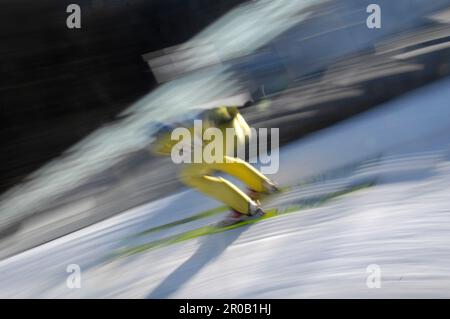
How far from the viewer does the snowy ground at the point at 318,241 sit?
89.1 inches

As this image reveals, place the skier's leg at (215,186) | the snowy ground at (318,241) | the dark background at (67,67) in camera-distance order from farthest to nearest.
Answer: the dark background at (67,67) < the skier's leg at (215,186) < the snowy ground at (318,241)

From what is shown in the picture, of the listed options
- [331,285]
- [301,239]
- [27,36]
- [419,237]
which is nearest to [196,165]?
[301,239]

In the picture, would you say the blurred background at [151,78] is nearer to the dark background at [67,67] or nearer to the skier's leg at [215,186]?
the dark background at [67,67]

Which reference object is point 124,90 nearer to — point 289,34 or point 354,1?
point 289,34

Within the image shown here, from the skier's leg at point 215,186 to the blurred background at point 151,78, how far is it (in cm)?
50

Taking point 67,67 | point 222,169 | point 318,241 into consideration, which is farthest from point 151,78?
point 318,241

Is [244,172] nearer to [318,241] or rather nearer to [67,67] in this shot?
[318,241]

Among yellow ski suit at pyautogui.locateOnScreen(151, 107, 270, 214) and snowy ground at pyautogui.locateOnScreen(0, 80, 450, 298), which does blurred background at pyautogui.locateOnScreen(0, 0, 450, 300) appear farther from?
yellow ski suit at pyautogui.locateOnScreen(151, 107, 270, 214)

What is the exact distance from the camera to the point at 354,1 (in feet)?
10.6

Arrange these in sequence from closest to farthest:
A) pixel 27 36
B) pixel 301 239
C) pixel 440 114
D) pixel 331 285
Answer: pixel 331 285, pixel 301 239, pixel 440 114, pixel 27 36

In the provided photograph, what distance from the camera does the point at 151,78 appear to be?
11.3 feet

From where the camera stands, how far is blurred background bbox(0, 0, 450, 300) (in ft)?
10.6

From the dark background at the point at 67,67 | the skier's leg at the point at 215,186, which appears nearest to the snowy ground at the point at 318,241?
the skier's leg at the point at 215,186

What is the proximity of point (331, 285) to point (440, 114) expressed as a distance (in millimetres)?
1246
